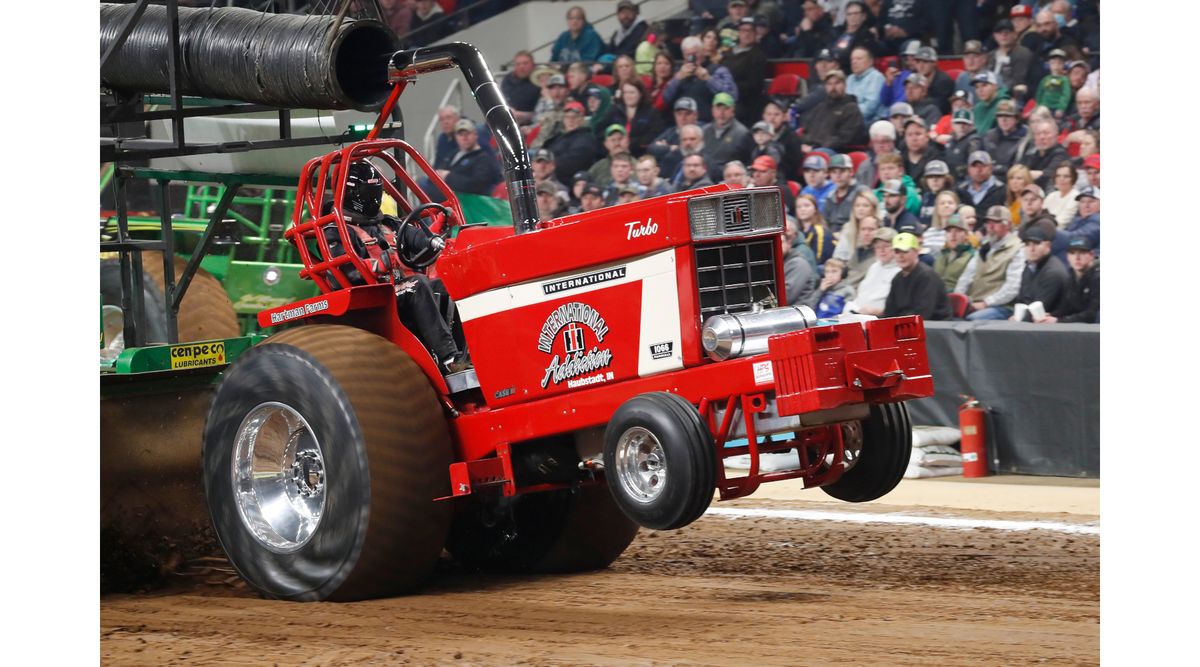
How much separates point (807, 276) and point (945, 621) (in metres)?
6.50

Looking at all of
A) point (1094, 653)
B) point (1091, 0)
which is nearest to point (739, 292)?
point (1094, 653)

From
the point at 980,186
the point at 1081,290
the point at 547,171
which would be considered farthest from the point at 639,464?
the point at 547,171

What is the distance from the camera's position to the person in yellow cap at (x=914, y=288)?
1152 centimetres

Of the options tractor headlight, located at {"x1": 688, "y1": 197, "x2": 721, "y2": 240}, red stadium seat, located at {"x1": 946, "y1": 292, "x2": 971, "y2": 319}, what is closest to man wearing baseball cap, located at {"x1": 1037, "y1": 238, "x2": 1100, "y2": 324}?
red stadium seat, located at {"x1": 946, "y1": 292, "x2": 971, "y2": 319}

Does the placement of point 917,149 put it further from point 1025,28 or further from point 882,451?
point 882,451

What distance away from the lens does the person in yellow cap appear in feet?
37.8

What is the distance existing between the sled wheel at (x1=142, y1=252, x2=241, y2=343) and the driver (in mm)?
3670

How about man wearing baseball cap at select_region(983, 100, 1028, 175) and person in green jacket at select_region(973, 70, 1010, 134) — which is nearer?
man wearing baseball cap at select_region(983, 100, 1028, 175)

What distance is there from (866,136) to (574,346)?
743cm

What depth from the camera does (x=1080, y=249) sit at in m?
11.0

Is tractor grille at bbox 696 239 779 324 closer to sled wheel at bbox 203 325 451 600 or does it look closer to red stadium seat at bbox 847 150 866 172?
sled wheel at bbox 203 325 451 600

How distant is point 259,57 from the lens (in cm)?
835

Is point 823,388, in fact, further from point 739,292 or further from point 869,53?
point 869,53

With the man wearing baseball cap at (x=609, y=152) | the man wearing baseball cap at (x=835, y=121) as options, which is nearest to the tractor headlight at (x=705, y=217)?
the man wearing baseball cap at (x=835, y=121)
